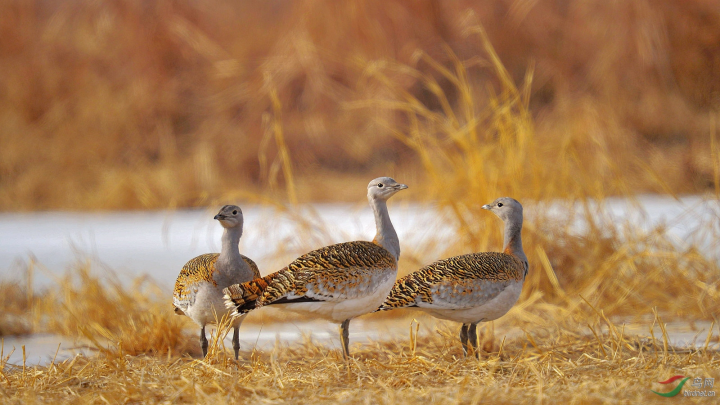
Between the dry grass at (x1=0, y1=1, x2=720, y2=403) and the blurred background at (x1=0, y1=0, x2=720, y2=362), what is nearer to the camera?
the dry grass at (x1=0, y1=1, x2=720, y2=403)

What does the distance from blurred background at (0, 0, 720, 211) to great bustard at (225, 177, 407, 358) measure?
331cm

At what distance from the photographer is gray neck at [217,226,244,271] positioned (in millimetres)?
1722

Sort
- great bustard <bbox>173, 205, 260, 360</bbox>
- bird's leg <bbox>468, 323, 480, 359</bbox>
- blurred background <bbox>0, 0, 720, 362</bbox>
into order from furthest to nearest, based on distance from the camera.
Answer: blurred background <bbox>0, 0, 720, 362</bbox>
bird's leg <bbox>468, 323, 480, 359</bbox>
great bustard <bbox>173, 205, 260, 360</bbox>

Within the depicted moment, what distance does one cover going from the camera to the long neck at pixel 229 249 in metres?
1.72

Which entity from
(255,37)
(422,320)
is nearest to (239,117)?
(255,37)

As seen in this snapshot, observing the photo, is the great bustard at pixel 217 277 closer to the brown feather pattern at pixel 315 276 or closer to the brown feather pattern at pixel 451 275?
the brown feather pattern at pixel 315 276

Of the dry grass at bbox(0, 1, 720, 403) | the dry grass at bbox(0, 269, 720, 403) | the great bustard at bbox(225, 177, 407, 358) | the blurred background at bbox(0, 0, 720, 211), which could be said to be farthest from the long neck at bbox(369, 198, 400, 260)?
the blurred background at bbox(0, 0, 720, 211)

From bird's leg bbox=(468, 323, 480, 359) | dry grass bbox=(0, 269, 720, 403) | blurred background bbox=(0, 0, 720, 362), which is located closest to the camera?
dry grass bbox=(0, 269, 720, 403)

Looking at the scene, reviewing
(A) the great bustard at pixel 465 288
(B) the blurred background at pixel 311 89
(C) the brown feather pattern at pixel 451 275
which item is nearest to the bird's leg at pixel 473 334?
(A) the great bustard at pixel 465 288

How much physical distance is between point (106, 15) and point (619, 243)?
5.83 meters

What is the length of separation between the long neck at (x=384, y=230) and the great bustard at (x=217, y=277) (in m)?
0.35

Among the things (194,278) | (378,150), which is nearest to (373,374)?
(194,278)

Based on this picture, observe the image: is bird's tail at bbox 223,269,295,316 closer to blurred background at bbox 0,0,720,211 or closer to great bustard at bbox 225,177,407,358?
great bustard at bbox 225,177,407,358

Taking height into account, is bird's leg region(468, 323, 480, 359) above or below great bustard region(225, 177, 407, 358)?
below
